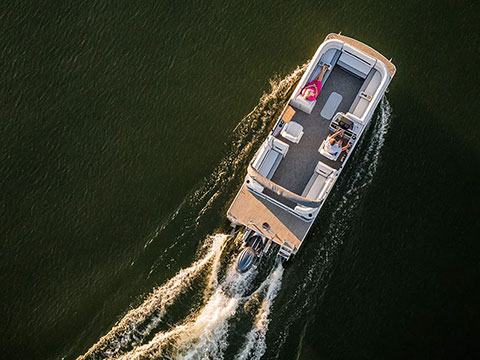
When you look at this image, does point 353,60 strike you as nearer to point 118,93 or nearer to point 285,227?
point 285,227

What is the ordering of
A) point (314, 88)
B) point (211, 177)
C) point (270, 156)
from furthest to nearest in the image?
point (211, 177)
point (314, 88)
point (270, 156)

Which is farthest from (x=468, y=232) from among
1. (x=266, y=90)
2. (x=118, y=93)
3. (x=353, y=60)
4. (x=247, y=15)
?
(x=118, y=93)

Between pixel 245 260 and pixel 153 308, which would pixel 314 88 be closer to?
pixel 245 260

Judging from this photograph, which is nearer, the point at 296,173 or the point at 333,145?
the point at 333,145

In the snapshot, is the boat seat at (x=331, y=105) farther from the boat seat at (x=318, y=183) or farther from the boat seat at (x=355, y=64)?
the boat seat at (x=318, y=183)

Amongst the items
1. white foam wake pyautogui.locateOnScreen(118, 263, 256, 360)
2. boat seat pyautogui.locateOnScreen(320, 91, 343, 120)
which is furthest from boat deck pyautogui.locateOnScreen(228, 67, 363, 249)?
white foam wake pyautogui.locateOnScreen(118, 263, 256, 360)

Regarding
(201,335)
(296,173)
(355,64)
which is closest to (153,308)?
(201,335)
